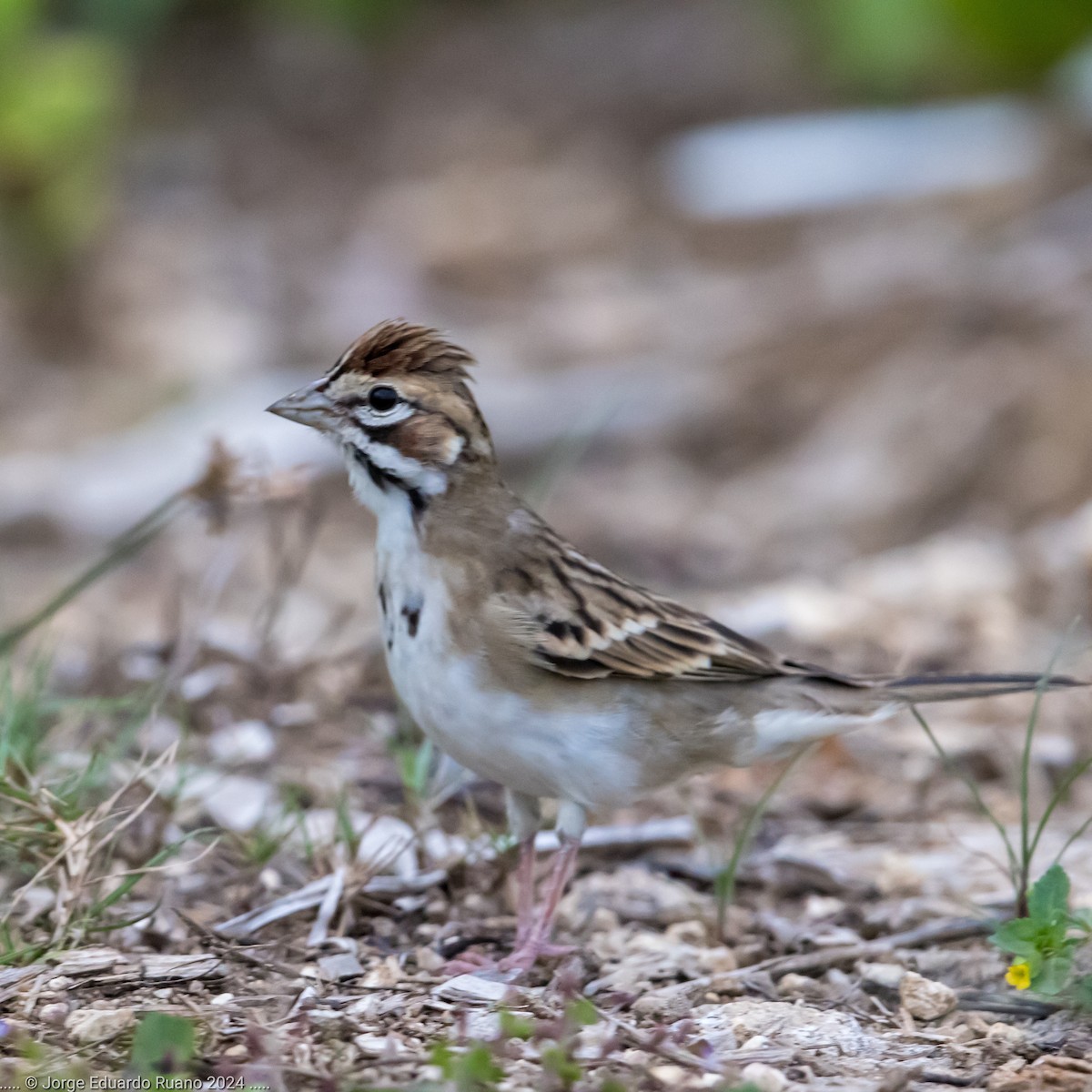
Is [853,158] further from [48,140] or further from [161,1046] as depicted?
[161,1046]

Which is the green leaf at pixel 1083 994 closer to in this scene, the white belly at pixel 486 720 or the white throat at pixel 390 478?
the white belly at pixel 486 720

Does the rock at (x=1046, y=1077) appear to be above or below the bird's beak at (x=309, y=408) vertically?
below

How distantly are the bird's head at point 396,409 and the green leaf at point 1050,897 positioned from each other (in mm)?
1689

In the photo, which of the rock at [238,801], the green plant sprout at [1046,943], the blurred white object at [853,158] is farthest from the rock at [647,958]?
the blurred white object at [853,158]

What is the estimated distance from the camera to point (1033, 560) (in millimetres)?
6984

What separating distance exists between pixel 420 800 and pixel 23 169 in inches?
260

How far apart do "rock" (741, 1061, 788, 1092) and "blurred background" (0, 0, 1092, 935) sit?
1.80 m

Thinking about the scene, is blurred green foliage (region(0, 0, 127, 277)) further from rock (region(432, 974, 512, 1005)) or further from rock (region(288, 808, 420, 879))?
rock (region(432, 974, 512, 1005))

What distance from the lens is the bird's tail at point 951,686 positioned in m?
4.26

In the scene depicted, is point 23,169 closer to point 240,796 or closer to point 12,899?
point 240,796

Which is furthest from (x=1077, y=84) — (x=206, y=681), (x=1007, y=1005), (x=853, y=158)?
(x=1007, y=1005)

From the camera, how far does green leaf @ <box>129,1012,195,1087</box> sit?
311 cm

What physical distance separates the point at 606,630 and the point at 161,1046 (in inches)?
60.5

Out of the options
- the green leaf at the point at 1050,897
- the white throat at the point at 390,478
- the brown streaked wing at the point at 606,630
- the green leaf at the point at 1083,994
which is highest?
the white throat at the point at 390,478
